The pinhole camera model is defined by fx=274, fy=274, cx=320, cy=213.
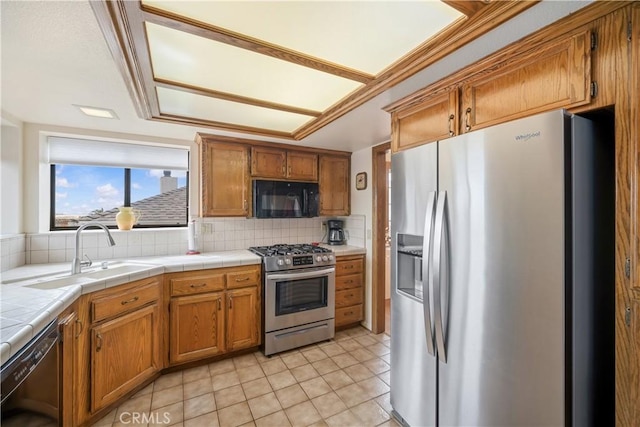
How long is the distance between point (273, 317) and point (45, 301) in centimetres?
171

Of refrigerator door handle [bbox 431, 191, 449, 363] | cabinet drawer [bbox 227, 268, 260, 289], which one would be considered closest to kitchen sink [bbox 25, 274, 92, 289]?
cabinet drawer [bbox 227, 268, 260, 289]

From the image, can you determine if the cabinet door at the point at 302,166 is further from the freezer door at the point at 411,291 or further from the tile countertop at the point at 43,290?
the freezer door at the point at 411,291

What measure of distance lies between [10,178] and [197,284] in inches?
69.9

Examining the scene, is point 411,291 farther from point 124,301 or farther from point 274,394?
point 124,301

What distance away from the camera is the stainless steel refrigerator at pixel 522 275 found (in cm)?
106

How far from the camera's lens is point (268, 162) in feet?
10.4

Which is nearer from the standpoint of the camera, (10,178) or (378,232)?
(10,178)

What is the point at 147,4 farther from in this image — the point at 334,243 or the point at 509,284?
the point at 334,243

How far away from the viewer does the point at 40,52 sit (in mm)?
1336

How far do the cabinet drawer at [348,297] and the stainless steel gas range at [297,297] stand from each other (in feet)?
0.64

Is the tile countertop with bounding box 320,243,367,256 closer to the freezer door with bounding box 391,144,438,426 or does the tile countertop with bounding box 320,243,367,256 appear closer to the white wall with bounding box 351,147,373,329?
the white wall with bounding box 351,147,373,329

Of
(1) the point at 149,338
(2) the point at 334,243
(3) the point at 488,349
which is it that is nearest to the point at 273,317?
(1) the point at 149,338

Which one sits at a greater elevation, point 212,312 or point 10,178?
point 10,178

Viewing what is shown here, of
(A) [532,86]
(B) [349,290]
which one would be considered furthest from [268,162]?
(A) [532,86]
